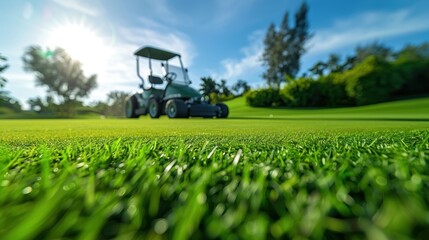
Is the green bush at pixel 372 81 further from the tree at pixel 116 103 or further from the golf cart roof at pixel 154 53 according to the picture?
the tree at pixel 116 103

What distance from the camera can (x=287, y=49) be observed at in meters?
39.1

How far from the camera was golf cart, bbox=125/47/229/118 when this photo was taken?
8359 mm

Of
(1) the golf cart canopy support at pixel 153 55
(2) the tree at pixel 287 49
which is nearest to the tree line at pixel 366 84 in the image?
(2) the tree at pixel 287 49

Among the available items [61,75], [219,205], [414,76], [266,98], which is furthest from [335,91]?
[61,75]

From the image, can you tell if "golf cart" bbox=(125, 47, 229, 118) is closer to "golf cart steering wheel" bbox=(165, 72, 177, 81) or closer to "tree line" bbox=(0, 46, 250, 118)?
"golf cart steering wheel" bbox=(165, 72, 177, 81)

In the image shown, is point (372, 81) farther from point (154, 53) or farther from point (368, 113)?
point (154, 53)

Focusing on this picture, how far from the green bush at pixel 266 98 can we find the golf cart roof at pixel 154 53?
1731 centimetres

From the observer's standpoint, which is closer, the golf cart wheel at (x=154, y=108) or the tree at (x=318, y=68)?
the golf cart wheel at (x=154, y=108)

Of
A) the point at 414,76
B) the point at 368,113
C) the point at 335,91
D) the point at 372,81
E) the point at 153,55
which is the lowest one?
the point at 368,113

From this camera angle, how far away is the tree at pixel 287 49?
39.1 metres

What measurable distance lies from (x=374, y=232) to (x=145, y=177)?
46 cm

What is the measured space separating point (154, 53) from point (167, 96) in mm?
2562

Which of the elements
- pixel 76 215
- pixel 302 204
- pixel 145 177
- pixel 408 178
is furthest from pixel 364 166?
pixel 76 215

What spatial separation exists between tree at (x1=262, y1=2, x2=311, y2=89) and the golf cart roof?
29.7 meters
